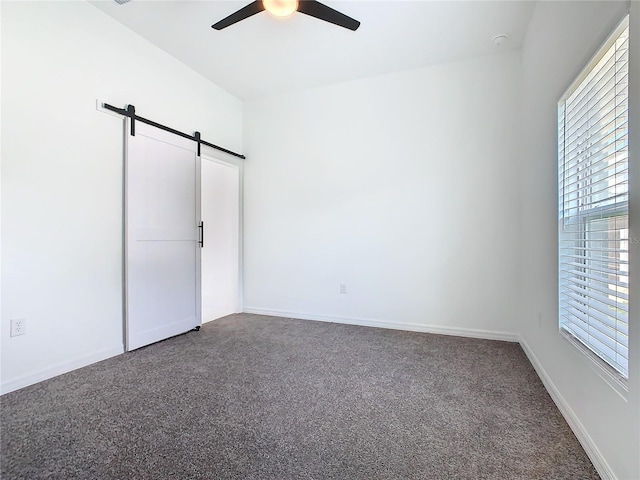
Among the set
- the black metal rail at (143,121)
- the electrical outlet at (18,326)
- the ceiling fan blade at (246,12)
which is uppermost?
the ceiling fan blade at (246,12)

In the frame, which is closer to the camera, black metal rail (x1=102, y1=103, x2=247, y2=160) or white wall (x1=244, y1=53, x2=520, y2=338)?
black metal rail (x1=102, y1=103, x2=247, y2=160)

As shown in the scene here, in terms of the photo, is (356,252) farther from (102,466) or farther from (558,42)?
(102,466)

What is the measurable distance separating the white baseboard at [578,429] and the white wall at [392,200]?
3.84 ft

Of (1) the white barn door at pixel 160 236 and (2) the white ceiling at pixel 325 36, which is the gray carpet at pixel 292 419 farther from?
(2) the white ceiling at pixel 325 36

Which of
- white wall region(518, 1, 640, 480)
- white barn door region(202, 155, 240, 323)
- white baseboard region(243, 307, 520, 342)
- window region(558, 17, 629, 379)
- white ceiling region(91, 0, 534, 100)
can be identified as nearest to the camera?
white wall region(518, 1, 640, 480)

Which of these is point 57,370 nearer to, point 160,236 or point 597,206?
point 160,236

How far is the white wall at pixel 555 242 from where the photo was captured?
120 cm

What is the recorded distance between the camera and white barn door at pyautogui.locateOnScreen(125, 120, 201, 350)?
3.00 metres

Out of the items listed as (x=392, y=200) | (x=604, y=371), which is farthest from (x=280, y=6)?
(x=604, y=371)

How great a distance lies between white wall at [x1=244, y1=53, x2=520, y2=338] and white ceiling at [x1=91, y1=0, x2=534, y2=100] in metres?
0.30

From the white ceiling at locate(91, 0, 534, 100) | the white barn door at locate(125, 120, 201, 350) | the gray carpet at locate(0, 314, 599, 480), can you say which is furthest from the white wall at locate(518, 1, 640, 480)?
the white barn door at locate(125, 120, 201, 350)

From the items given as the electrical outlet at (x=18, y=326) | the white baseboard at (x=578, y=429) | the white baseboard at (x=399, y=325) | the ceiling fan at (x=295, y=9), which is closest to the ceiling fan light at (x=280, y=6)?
the ceiling fan at (x=295, y=9)

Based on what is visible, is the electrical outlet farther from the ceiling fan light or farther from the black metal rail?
the ceiling fan light

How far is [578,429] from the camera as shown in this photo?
1.66m
